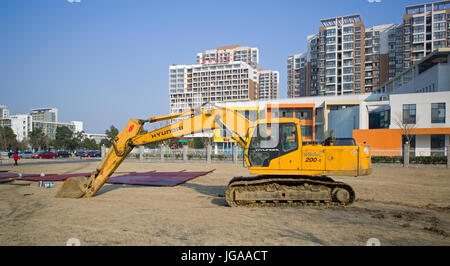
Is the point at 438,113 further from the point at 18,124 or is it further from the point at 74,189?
the point at 18,124

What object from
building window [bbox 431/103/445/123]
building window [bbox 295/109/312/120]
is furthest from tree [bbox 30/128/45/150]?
building window [bbox 431/103/445/123]

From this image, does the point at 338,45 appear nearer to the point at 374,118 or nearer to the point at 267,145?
the point at 374,118

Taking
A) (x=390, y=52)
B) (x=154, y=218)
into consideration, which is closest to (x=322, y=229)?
(x=154, y=218)

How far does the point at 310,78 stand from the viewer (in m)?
111

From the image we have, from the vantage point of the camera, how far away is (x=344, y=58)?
91.9 meters

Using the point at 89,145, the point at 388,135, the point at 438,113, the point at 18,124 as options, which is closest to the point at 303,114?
the point at 388,135

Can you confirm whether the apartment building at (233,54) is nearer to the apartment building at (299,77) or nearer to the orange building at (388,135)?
the apartment building at (299,77)

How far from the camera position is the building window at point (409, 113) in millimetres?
38562

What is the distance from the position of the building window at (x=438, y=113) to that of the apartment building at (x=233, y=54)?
124m

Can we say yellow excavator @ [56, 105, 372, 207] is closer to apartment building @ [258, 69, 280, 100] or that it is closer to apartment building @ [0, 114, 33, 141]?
apartment building @ [258, 69, 280, 100]

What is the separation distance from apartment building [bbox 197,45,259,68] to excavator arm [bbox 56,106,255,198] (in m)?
146

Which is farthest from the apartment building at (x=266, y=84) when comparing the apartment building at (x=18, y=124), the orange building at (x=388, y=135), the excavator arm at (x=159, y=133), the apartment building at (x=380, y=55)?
the excavator arm at (x=159, y=133)
